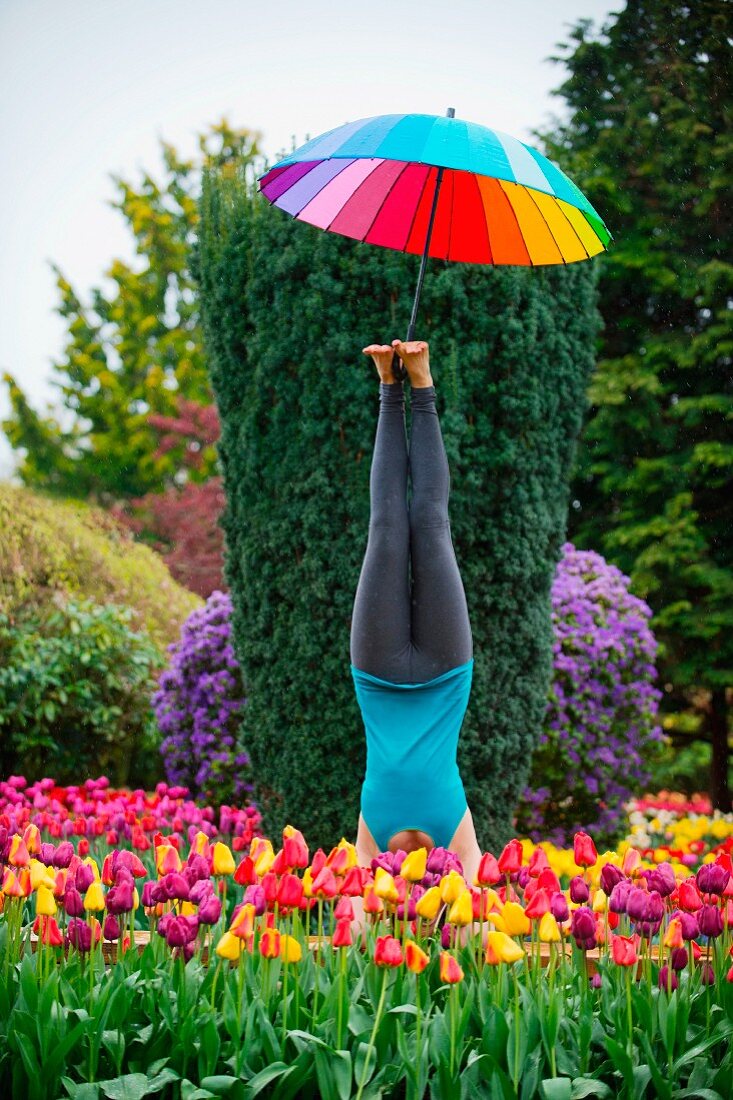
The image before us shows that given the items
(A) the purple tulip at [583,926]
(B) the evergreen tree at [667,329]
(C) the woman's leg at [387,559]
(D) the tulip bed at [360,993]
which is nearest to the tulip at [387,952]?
(D) the tulip bed at [360,993]

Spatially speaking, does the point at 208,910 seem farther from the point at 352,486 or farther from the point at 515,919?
the point at 352,486

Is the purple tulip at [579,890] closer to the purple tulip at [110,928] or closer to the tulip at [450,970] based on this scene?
the tulip at [450,970]

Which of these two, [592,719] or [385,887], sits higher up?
[385,887]

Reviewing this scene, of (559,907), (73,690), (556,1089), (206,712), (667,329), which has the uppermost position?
(667,329)

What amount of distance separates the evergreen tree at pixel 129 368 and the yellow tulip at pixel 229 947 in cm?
1543

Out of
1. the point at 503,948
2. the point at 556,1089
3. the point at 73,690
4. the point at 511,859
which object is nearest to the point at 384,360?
the point at 511,859

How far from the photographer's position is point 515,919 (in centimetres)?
206

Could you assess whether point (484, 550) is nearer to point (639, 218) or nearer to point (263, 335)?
point (263, 335)

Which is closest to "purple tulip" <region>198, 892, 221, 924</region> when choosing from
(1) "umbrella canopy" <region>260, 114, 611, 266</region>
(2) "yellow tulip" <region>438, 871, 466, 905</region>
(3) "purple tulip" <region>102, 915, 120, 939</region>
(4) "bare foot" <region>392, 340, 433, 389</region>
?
(3) "purple tulip" <region>102, 915, 120, 939</region>

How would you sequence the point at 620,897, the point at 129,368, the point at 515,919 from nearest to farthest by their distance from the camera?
the point at 515,919 → the point at 620,897 → the point at 129,368

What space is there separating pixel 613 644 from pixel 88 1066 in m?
4.35

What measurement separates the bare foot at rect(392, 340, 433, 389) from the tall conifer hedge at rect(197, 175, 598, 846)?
101 centimetres

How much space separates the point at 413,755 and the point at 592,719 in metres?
2.68

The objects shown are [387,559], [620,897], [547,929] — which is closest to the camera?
A: [547,929]
